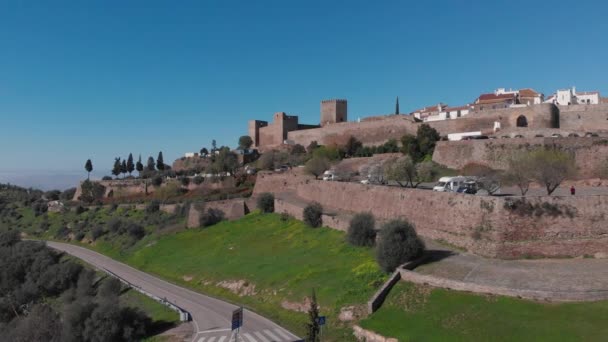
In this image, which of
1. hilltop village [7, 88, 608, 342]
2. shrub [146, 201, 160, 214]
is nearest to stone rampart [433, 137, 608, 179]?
hilltop village [7, 88, 608, 342]

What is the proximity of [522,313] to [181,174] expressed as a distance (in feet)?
177

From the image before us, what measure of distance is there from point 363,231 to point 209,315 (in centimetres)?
668

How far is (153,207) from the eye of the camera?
4700cm

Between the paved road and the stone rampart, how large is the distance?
19088 millimetres

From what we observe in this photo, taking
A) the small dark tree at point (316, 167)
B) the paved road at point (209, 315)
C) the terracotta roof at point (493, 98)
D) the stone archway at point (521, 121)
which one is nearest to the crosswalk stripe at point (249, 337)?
the paved road at point (209, 315)

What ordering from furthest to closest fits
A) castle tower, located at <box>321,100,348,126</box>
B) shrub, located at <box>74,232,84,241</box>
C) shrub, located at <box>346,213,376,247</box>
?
castle tower, located at <box>321,100,348,126</box>
shrub, located at <box>74,232,84,241</box>
shrub, located at <box>346,213,376,247</box>

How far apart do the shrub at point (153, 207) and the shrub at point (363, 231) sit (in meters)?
30.8

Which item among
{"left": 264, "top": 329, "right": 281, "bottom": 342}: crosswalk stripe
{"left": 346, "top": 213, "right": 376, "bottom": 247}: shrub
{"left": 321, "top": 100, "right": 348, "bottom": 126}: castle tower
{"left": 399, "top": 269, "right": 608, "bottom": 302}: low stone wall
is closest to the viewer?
{"left": 399, "top": 269, "right": 608, "bottom": 302}: low stone wall

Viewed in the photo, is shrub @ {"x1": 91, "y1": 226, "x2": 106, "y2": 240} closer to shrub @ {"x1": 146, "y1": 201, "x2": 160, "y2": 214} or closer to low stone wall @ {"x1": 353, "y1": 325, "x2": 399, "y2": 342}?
shrub @ {"x1": 146, "y1": 201, "x2": 160, "y2": 214}

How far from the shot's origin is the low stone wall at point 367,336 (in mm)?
12928

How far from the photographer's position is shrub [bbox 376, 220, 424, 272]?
53.5 ft

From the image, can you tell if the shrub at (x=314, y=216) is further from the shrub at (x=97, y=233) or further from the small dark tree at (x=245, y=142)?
the small dark tree at (x=245, y=142)

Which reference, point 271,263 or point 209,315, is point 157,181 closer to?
point 271,263

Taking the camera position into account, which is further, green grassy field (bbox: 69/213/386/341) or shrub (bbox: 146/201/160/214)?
shrub (bbox: 146/201/160/214)
